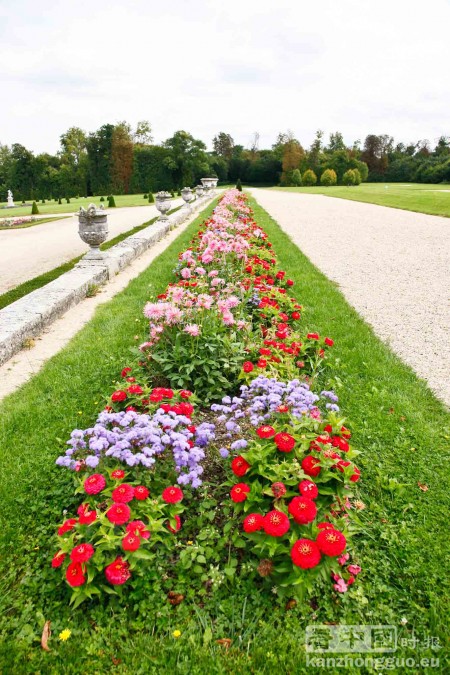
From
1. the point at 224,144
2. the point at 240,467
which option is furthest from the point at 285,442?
the point at 224,144

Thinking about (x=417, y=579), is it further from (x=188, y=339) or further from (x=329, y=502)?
(x=188, y=339)

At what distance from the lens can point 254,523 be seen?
74.8 inches

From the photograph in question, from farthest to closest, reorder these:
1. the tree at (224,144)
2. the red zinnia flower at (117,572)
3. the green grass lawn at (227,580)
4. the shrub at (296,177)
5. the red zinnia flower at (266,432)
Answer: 1. the tree at (224,144)
2. the shrub at (296,177)
3. the red zinnia flower at (266,432)
4. the red zinnia flower at (117,572)
5. the green grass lawn at (227,580)

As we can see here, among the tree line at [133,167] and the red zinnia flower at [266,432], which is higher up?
the tree line at [133,167]

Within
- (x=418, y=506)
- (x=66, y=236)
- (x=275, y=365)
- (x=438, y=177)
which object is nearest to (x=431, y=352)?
(x=275, y=365)

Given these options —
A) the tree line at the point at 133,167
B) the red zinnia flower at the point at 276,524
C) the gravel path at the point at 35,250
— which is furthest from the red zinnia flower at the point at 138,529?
the tree line at the point at 133,167

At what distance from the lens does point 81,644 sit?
1.72 meters

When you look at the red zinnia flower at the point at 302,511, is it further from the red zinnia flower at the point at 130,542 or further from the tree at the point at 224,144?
the tree at the point at 224,144

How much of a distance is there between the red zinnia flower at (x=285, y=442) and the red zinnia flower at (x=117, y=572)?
2.94 ft

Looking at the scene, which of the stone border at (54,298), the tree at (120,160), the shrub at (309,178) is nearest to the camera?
the stone border at (54,298)

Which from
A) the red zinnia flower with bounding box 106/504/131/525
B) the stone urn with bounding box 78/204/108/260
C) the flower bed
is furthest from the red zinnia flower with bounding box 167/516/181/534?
the stone urn with bounding box 78/204/108/260

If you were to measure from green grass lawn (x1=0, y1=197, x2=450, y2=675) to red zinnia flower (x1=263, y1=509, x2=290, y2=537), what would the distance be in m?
0.35

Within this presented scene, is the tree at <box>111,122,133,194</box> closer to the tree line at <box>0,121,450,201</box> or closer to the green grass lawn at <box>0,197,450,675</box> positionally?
the tree line at <box>0,121,450,201</box>

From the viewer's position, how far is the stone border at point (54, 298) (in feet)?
14.0
